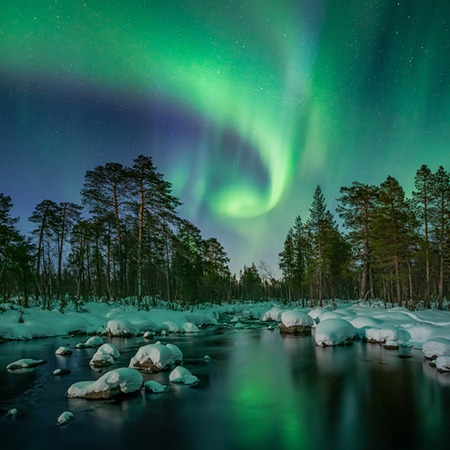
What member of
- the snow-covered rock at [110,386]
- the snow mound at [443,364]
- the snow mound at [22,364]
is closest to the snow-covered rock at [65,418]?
the snow-covered rock at [110,386]

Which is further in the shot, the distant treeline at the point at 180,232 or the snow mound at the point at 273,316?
the snow mound at the point at 273,316

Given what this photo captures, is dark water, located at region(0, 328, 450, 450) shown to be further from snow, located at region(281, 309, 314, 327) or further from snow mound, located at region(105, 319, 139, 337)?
snow, located at region(281, 309, 314, 327)

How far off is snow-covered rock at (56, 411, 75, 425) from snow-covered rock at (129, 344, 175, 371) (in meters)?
5.13

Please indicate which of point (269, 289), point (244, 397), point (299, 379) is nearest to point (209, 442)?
point (244, 397)

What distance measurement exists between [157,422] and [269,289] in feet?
365

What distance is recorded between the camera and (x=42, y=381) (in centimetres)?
1270

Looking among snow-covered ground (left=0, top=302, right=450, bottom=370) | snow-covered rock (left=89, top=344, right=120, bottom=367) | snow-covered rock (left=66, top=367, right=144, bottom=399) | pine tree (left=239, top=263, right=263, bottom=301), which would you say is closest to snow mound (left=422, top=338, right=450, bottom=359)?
snow-covered ground (left=0, top=302, right=450, bottom=370)

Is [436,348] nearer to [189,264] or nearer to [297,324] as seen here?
[297,324]

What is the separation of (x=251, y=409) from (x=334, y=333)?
13.0 metres

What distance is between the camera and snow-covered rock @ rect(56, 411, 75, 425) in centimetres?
854

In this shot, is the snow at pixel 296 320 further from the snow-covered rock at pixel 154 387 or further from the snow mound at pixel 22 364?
the snow mound at pixel 22 364

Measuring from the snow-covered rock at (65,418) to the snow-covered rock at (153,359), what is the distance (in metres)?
5.13

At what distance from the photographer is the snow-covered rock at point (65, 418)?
8.54 metres

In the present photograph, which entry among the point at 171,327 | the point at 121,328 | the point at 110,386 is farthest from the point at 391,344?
the point at 121,328
